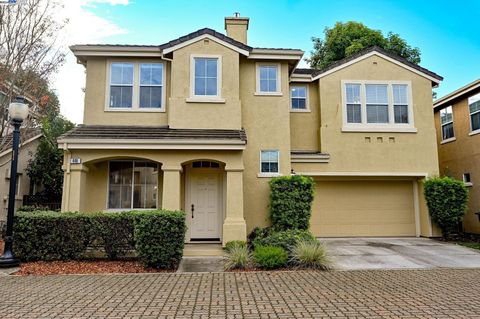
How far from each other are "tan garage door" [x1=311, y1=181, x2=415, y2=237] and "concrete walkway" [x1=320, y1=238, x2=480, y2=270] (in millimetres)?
977

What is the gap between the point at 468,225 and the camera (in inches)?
624

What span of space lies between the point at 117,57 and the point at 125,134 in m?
3.52

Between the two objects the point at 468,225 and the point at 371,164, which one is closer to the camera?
the point at 371,164

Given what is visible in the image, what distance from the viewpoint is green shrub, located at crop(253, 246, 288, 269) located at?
29.2 feet

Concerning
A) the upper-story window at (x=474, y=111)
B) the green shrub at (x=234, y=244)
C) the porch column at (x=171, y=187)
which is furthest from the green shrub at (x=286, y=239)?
the upper-story window at (x=474, y=111)

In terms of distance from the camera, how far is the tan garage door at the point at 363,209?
47.5 ft

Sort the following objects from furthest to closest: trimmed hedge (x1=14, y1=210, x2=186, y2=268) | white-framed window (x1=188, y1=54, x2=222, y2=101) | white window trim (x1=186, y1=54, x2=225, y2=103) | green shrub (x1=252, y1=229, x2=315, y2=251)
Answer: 1. white-framed window (x1=188, y1=54, x2=222, y2=101)
2. white window trim (x1=186, y1=54, x2=225, y2=103)
3. green shrub (x1=252, y1=229, x2=315, y2=251)
4. trimmed hedge (x1=14, y1=210, x2=186, y2=268)

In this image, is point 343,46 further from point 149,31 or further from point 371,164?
point 149,31

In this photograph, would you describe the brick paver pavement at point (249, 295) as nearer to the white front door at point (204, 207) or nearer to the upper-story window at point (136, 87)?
the white front door at point (204, 207)

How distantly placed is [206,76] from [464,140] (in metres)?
12.5

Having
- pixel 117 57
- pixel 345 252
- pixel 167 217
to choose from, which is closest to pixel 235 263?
pixel 167 217

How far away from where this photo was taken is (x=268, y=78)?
13.6 meters

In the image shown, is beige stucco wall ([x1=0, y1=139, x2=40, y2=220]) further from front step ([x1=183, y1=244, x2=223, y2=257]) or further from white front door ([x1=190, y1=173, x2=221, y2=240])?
front step ([x1=183, y1=244, x2=223, y2=257])

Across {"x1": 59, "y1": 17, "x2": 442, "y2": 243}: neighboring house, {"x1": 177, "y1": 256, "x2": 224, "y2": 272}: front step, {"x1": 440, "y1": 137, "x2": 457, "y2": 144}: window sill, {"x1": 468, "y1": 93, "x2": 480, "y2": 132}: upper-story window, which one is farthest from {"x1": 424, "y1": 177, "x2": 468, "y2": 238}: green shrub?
{"x1": 177, "y1": 256, "x2": 224, "y2": 272}: front step
